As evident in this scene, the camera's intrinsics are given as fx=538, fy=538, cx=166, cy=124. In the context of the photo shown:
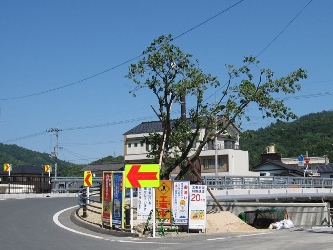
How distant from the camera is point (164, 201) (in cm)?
1741

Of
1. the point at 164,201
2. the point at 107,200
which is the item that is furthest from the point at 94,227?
the point at 164,201

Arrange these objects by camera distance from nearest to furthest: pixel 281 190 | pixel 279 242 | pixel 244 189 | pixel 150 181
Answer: pixel 279 242 → pixel 150 181 → pixel 244 189 → pixel 281 190

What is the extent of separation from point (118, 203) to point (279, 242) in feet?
16.7

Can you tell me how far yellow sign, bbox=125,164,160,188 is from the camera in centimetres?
1596

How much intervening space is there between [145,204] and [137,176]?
1.21 meters

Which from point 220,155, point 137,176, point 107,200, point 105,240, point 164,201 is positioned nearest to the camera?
point 105,240

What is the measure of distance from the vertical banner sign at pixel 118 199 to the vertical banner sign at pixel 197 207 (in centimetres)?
231

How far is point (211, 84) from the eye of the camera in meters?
22.7

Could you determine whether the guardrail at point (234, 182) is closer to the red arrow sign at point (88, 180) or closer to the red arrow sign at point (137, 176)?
the red arrow sign at point (88, 180)

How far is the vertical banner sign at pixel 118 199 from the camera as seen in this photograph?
1655cm

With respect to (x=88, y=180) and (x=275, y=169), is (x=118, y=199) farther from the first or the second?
(x=275, y=169)

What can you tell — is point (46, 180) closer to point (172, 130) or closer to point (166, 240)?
point (172, 130)

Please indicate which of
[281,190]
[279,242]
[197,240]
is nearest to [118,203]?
[197,240]

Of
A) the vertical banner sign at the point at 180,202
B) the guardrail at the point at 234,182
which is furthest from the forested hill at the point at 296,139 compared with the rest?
the vertical banner sign at the point at 180,202
